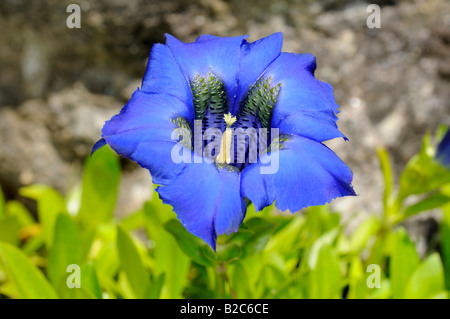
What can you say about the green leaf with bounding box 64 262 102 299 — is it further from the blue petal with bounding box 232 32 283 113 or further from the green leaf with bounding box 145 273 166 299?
the blue petal with bounding box 232 32 283 113

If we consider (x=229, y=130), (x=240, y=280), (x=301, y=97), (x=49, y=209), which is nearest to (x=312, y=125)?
(x=301, y=97)

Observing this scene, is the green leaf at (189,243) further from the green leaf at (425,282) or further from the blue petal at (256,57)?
the green leaf at (425,282)

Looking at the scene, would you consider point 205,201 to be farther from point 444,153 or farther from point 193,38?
point 193,38

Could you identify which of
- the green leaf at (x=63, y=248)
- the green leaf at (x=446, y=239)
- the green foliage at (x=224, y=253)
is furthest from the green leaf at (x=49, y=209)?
the green leaf at (x=446, y=239)

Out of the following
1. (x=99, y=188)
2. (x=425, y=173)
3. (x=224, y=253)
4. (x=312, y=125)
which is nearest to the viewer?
(x=312, y=125)

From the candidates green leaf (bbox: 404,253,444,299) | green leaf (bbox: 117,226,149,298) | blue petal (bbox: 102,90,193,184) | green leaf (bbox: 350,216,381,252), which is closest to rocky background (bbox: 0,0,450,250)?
green leaf (bbox: 350,216,381,252)

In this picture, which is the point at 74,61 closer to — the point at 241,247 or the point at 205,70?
the point at 205,70
